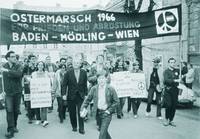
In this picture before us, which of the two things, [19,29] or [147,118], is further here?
[147,118]

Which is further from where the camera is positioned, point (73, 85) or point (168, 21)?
point (73, 85)

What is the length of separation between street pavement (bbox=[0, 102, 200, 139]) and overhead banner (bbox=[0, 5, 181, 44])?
243 centimetres

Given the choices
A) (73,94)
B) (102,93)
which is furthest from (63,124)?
(102,93)

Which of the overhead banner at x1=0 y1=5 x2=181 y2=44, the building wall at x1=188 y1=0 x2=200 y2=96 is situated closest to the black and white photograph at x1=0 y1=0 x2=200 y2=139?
the overhead banner at x1=0 y1=5 x2=181 y2=44

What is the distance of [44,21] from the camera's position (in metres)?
8.38

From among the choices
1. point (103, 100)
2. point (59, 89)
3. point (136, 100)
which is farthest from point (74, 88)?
point (136, 100)

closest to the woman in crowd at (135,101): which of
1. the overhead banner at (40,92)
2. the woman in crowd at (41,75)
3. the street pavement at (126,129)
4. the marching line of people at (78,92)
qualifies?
the marching line of people at (78,92)

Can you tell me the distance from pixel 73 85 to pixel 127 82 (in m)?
3.12

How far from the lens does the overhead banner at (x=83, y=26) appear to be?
8172mm

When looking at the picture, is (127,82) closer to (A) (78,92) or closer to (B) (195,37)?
(A) (78,92)

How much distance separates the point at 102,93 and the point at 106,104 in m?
0.25

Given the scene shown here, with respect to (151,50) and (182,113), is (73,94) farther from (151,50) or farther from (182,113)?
(151,50)

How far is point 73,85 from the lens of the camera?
9188 millimetres

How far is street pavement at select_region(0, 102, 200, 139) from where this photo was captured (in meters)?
8.59
